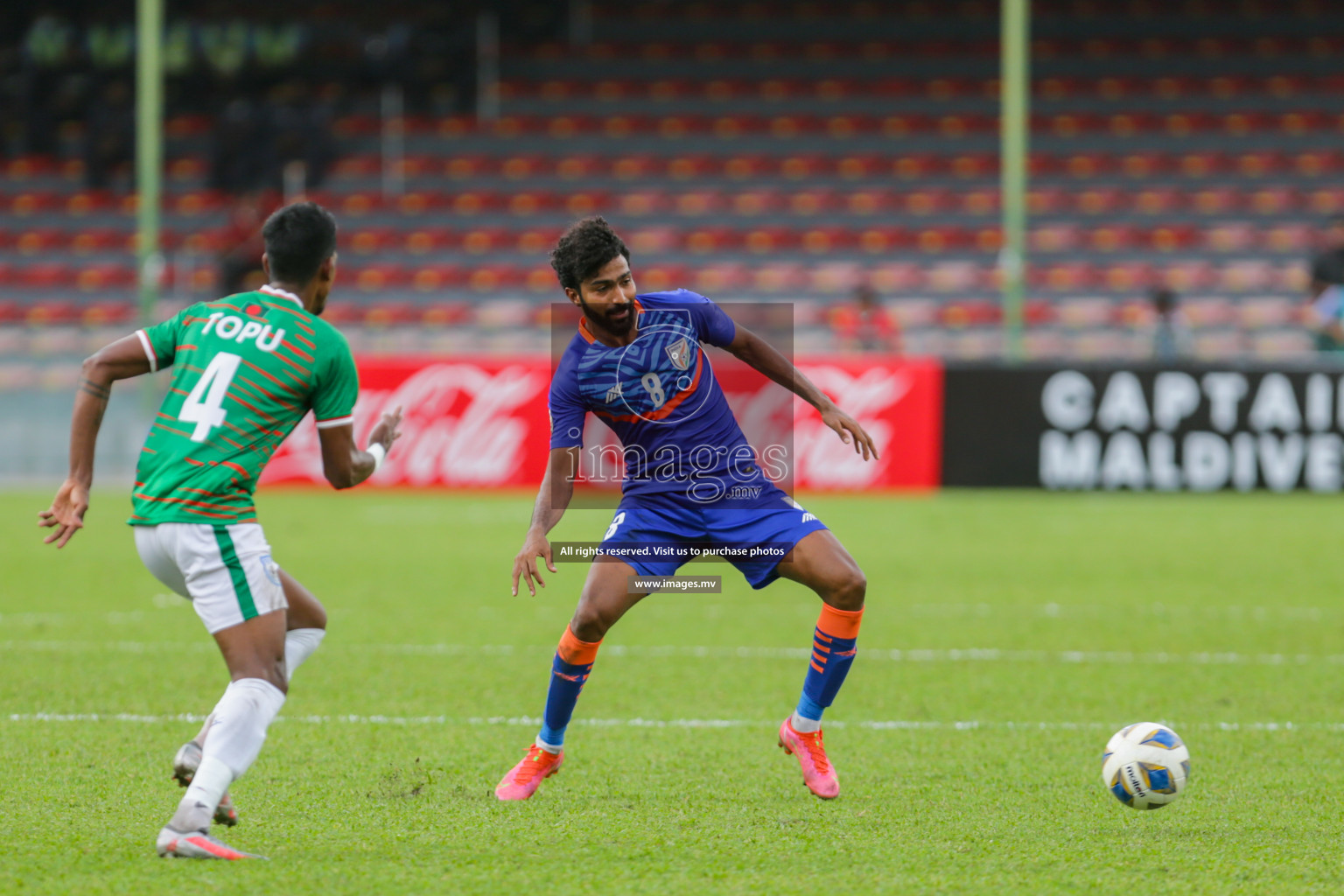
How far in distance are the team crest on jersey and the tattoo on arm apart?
5.86 ft

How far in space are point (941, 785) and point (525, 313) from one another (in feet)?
46.6

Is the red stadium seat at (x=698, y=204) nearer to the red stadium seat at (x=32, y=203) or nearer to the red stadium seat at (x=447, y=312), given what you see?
the red stadium seat at (x=447, y=312)

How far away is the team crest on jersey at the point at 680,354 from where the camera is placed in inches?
190

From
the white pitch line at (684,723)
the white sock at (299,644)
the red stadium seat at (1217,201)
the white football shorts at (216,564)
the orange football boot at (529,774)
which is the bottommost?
the white pitch line at (684,723)

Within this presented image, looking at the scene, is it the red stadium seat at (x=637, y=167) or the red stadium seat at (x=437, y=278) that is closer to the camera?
the red stadium seat at (x=437, y=278)

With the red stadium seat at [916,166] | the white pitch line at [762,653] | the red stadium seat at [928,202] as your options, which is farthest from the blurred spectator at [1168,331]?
the white pitch line at [762,653]

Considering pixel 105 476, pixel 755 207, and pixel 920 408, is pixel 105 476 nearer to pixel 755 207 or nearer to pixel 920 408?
pixel 920 408

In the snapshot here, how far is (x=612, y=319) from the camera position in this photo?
4625 millimetres

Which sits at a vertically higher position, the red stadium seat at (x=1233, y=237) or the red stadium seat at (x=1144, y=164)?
the red stadium seat at (x=1144, y=164)

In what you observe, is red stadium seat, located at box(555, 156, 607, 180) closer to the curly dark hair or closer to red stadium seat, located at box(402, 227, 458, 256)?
red stadium seat, located at box(402, 227, 458, 256)

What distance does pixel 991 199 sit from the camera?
21.9 meters

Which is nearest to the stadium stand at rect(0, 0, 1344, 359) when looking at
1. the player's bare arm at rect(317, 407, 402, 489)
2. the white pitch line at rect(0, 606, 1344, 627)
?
the white pitch line at rect(0, 606, 1344, 627)

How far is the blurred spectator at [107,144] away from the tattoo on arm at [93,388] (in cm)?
2141

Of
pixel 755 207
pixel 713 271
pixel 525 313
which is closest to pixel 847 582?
pixel 525 313
